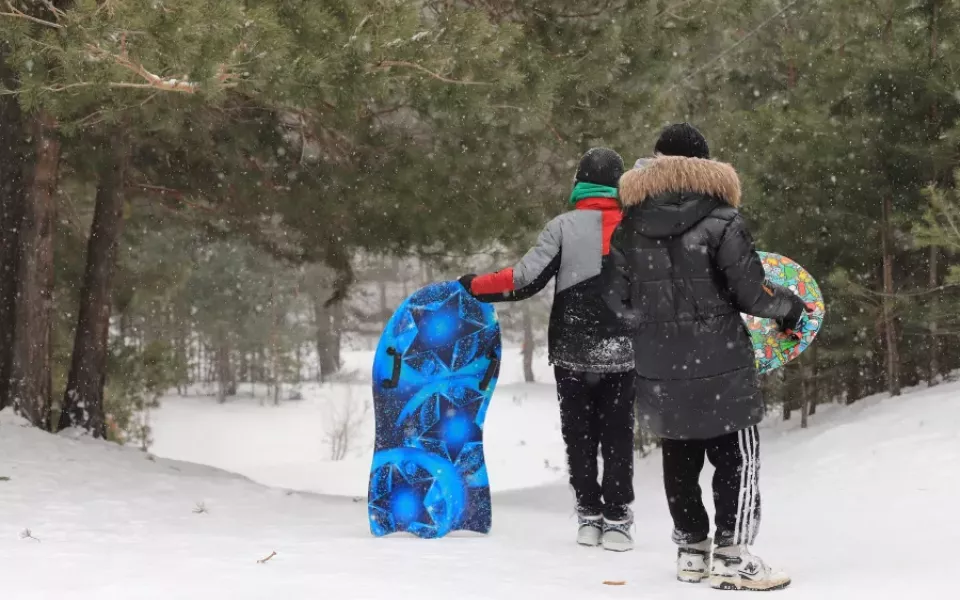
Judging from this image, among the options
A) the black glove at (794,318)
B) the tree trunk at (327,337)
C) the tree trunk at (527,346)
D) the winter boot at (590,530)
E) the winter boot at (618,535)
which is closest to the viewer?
the black glove at (794,318)

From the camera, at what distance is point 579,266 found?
13.3ft

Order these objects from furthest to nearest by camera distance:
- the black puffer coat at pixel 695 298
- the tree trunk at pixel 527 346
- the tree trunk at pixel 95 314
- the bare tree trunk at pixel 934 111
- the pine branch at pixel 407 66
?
the tree trunk at pixel 527 346, the tree trunk at pixel 95 314, the bare tree trunk at pixel 934 111, the pine branch at pixel 407 66, the black puffer coat at pixel 695 298

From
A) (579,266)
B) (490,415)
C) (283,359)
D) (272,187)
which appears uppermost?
(272,187)

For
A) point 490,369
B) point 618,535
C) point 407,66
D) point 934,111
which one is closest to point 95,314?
point 407,66

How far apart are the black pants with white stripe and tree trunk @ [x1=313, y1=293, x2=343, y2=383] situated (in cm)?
2715

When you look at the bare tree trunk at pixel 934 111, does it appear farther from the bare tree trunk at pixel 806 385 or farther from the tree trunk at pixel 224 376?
the tree trunk at pixel 224 376

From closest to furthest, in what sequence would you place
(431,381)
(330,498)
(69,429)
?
1. (431,381)
2. (330,498)
3. (69,429)

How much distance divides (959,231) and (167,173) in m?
7.05

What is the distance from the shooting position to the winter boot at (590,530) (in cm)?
414

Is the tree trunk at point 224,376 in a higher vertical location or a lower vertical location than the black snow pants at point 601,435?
lower

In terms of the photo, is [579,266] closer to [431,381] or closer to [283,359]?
[431,381]

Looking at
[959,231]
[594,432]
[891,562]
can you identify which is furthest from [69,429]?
[959,231]

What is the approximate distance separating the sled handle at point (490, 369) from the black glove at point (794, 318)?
158 cm

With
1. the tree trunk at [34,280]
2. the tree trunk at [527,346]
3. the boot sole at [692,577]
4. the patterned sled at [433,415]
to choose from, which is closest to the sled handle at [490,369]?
the patterned sled at [433,415]
